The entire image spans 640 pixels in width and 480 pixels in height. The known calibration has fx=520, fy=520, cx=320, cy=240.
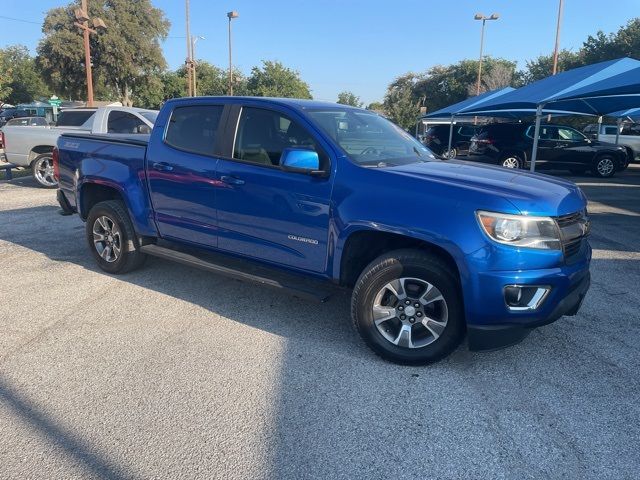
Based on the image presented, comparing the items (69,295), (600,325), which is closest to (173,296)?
(69,295)

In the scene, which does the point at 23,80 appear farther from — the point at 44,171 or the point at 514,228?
the point at 514,228

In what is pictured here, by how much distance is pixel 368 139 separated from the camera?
172 inches

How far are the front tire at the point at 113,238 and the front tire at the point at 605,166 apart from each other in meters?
16.5

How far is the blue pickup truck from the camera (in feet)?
11.0

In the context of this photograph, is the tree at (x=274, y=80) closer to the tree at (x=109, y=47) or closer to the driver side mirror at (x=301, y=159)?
the tree at (x=109, y=47)

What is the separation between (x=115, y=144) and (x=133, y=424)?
337cm

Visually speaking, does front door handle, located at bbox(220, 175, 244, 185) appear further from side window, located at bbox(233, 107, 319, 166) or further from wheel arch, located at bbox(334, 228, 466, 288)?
wheel arch, located at bbox(334, 228, 466, 288)

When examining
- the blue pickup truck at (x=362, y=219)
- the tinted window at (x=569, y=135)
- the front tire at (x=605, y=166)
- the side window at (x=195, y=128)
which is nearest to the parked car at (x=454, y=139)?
the tinted window at (x=569, y=135)

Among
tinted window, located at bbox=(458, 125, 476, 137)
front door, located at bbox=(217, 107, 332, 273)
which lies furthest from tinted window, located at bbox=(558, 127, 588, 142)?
front door, located at bbox=(217, 107, 332, 273)

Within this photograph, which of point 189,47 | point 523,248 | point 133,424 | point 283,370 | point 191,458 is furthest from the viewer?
point 189,47

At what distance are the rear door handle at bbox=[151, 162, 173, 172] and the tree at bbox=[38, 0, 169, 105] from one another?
35459 millimetres

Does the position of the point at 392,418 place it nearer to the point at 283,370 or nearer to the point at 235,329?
the point at 283,370

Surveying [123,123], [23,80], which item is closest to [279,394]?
[123,123]

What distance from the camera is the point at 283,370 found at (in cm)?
368
